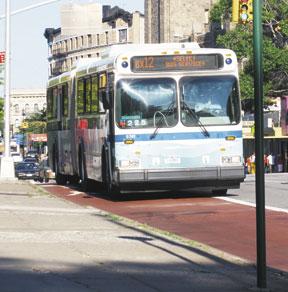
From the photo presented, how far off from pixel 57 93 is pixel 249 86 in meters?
32.3

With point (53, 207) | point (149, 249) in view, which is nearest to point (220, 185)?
point (53, 207)

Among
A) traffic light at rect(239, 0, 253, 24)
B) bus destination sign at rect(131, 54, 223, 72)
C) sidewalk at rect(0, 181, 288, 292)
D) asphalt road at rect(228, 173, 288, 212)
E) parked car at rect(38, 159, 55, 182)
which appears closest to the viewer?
sidewalk at rect(0, 181, 288, 292)

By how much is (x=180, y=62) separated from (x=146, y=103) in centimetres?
131

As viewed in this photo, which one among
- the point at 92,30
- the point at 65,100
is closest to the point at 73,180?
the point at 65,100

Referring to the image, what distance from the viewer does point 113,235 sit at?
44.5 feet

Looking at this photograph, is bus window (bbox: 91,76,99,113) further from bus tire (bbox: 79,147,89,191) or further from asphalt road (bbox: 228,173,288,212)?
asphalt road (bbox: 228,173,288,212)

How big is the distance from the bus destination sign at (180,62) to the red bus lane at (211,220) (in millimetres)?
2994

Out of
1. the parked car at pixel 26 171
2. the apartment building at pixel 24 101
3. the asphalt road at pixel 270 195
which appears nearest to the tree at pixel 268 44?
the parked car at pixel 26 171

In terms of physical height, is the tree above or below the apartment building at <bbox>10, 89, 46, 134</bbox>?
below

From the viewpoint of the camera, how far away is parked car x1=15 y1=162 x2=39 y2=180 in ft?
189

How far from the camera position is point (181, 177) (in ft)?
68.1

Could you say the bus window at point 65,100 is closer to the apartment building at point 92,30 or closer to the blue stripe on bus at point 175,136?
the blue stripe on bus at point 175,136

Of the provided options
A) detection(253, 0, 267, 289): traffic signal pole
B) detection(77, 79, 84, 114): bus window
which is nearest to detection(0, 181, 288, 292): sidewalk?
detection(253, 0, 267, 289): traffic signal pole

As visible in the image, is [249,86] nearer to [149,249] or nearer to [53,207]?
[53,207]
